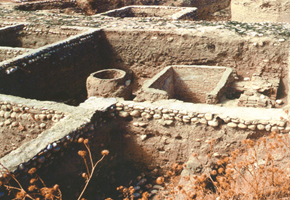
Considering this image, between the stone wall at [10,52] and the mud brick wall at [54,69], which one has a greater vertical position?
the stone wall at [10,52]

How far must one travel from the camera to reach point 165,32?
5836mm

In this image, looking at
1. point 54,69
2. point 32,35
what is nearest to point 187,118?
point 54,69

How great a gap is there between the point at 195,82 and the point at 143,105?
6.18 ft

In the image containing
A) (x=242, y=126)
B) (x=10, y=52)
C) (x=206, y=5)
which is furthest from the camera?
(x=206, y=5)

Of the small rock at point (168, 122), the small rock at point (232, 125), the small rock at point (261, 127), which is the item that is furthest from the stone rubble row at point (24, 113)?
the small rock at point (261, 127)

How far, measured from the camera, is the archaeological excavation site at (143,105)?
2.88 metres

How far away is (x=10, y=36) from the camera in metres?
6.98

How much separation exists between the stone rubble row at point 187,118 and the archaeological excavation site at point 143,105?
0.01 m

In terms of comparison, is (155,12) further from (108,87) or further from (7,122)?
(7,122)

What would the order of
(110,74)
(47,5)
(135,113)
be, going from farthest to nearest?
(47,5), (110,74), (135,113)

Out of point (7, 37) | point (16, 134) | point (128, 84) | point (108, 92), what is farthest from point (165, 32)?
point (7, 37)

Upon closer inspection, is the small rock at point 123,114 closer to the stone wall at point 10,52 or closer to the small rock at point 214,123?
the small rock at point 214,123

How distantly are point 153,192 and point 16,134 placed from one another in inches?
78.6

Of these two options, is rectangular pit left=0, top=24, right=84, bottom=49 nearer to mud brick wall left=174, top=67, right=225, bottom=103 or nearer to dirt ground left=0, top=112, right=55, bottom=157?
mud brick wall left=174, top=67, right=225, bottom=103
